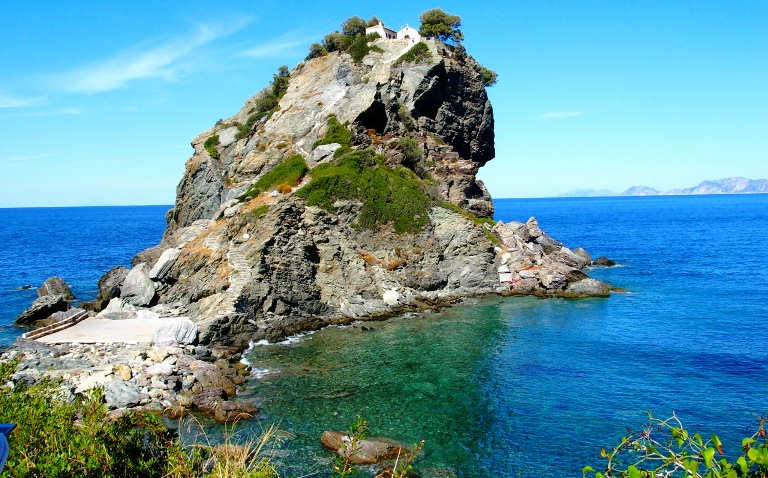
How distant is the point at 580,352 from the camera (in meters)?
34.9

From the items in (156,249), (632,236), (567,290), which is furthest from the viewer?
(632,236)

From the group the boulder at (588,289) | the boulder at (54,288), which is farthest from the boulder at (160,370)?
the boulder at (588,289)

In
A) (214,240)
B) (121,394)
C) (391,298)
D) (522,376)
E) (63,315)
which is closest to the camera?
(121,394)

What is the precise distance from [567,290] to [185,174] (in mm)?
51728

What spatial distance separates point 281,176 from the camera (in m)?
56.6

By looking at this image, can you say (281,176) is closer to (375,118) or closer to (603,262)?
(375,118)

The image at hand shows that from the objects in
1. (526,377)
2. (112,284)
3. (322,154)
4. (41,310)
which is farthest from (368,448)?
(322,154)

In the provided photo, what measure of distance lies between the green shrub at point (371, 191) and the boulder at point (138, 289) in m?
15.0

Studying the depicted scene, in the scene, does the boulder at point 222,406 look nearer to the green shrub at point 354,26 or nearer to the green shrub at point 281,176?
the green shrub at point 281,176

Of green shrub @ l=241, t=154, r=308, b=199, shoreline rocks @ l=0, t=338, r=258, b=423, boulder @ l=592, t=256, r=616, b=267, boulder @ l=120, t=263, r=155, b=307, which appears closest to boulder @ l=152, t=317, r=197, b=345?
shoreline rocks @ l=0, t=338, r=258, b=423

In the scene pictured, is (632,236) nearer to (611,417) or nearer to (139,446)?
(611,417)

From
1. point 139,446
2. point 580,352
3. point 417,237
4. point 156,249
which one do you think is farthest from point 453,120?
point 139,446

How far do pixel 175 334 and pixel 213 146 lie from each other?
145ft

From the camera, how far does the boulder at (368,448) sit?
21.2 metres
